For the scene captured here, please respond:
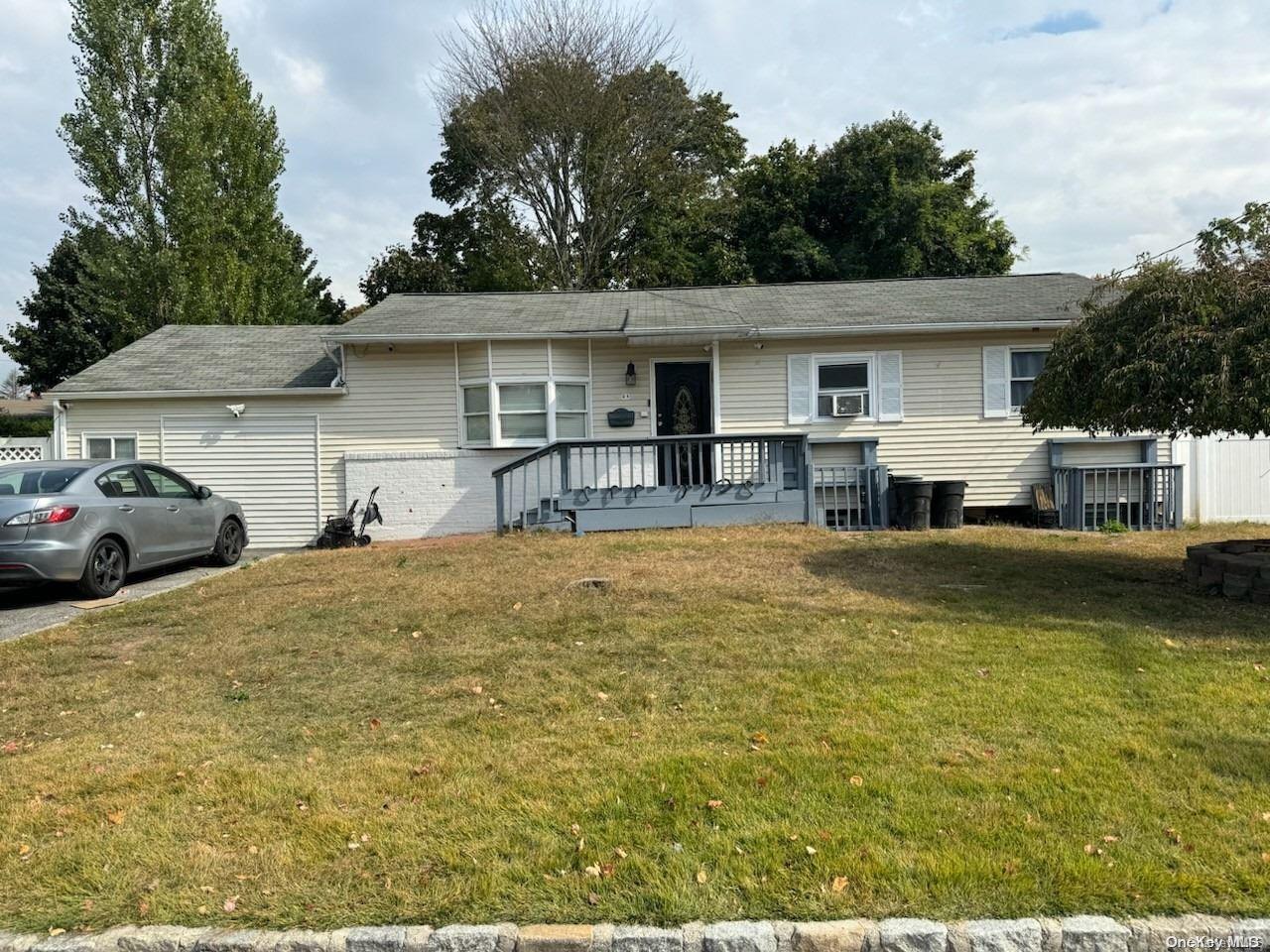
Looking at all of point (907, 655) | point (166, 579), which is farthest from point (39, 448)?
point (907, 655)

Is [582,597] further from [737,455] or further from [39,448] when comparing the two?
[39,448]

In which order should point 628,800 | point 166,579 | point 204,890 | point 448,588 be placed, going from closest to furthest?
point 204,890 < point 628,800 < point 448,588 < point 166,579

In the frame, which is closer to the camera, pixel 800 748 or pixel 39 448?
pixel 800 748

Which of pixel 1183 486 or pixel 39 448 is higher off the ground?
pixel 39 448

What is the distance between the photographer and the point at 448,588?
7.99 meters

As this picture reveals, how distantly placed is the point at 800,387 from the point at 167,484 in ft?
31.0

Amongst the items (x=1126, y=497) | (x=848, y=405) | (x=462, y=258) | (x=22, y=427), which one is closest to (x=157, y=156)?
(x=22, y=427)

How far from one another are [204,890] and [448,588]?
4.94m

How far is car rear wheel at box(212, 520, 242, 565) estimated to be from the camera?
10.9m

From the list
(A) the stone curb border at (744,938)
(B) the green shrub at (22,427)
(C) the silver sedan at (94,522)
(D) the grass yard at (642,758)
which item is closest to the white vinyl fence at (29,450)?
(B) the green shrub at (22,427)

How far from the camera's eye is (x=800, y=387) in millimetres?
14195

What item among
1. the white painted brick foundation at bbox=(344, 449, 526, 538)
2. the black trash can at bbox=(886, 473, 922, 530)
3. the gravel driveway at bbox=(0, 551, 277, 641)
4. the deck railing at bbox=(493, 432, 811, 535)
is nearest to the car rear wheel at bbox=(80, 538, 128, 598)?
the gravel driveway at bbox=(0, 551, 277, 641)

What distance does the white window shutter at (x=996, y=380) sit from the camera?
1405 centimetres

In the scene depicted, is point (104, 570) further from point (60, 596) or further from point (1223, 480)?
point (1223, 480)
